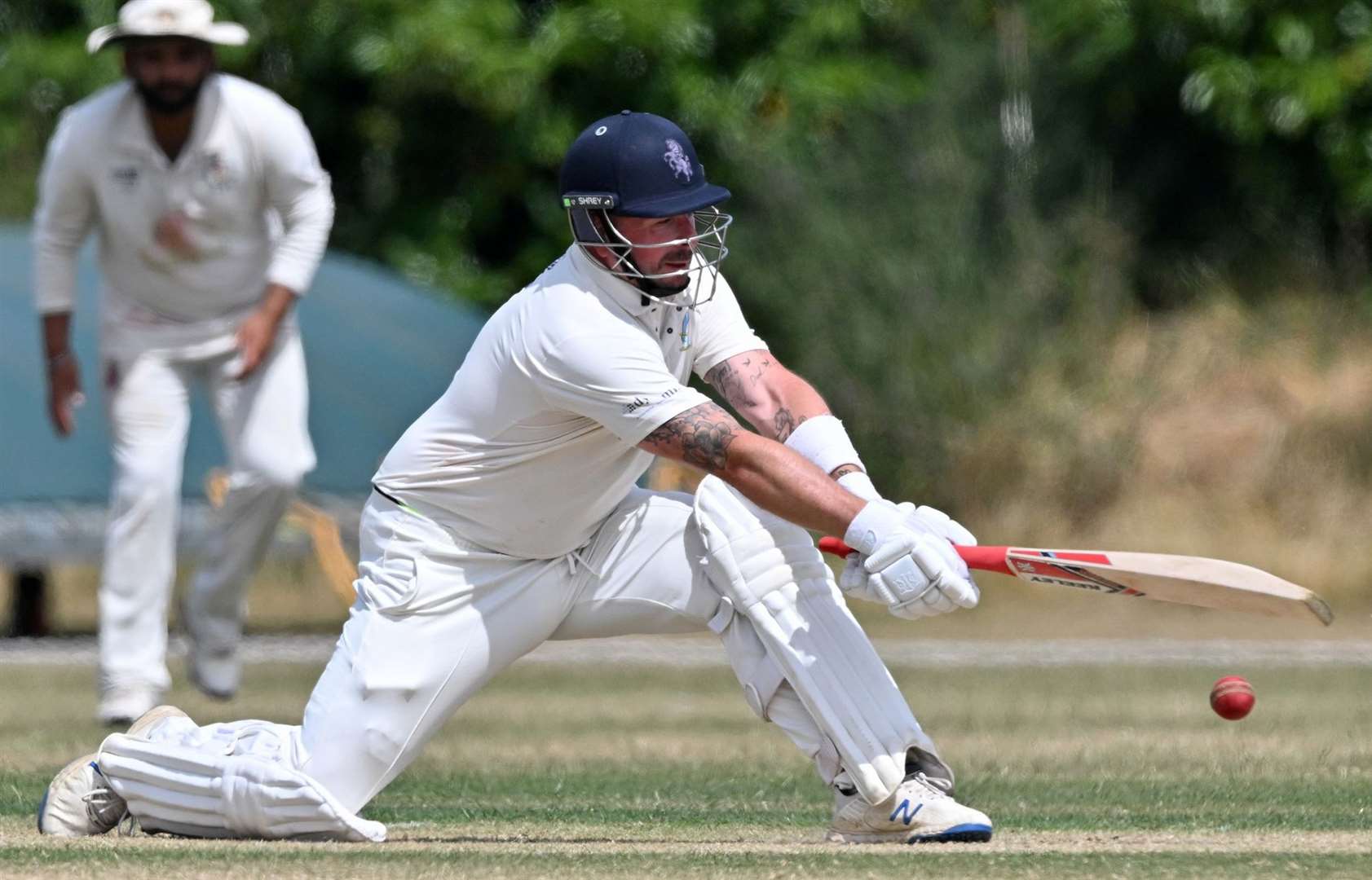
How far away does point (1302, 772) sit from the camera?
6.22 meters

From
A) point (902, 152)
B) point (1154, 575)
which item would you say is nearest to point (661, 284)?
point (1154, 575)

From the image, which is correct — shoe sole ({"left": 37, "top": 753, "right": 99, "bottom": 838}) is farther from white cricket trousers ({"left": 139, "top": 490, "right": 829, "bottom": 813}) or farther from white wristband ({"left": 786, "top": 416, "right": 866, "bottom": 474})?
white wristband ({"left": 786, "top": 416, "right": 866, "bottom": 474})

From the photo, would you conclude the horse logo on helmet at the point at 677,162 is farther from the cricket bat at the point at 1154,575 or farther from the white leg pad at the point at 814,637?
the cricket bat at the point at 1154,575

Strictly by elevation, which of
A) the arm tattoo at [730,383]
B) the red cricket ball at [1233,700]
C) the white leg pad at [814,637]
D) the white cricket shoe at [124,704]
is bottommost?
the white cricket shoe at [124,704]

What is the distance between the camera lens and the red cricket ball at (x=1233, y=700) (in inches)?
219

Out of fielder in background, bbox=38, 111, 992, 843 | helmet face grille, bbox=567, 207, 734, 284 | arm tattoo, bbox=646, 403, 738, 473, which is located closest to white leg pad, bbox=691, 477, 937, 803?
fielder in background, bbox=38, 111, 992, 843

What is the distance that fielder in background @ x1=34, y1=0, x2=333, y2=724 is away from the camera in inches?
305

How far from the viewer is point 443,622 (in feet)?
16.9

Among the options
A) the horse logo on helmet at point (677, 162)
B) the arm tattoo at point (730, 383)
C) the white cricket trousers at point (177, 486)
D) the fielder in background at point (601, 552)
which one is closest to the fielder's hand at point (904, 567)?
the fielder in background at point (601, 552)

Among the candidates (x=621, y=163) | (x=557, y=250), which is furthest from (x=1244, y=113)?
(x=621, y=163)

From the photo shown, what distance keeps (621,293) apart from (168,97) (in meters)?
3.19

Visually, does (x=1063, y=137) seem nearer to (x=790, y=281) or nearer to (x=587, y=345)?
(x=790, y=281)

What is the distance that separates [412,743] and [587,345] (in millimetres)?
906

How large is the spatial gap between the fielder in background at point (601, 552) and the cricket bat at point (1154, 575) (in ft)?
0.43
